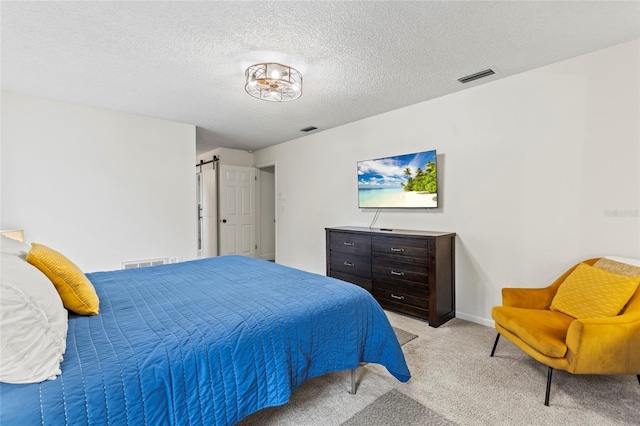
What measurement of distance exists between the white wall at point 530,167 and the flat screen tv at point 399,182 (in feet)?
0.45

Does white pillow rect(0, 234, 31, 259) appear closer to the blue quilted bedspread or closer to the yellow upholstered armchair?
the blue quilted bedspread

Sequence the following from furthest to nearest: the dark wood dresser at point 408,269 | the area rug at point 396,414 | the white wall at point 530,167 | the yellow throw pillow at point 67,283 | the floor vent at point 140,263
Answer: the floor vent at point 140,263
the dark wood dresser at point 408,269
the white wall at point 530,167
the area rug at point 396,414
the yellow throw pillow at point 67,283

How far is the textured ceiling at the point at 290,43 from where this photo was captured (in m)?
1.90

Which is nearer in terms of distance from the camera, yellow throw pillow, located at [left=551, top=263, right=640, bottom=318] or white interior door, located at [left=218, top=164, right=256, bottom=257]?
yellow throw pillow, located at [left=551, top=263, right=640, bottom=318]

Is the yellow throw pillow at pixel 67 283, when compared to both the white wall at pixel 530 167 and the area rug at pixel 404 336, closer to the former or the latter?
the area rug at pixel 404 336

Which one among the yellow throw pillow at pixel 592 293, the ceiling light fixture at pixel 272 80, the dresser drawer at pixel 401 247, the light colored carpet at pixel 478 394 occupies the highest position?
the ceiling light fixture at pixel 272 80

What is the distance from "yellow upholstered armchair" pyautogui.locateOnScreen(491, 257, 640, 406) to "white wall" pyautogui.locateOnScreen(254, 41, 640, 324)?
38 centimetres

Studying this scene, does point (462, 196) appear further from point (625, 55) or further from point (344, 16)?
point (344, 16)

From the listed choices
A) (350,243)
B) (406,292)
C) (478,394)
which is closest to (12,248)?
(478,394)

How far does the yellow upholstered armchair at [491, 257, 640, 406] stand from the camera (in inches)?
67.7

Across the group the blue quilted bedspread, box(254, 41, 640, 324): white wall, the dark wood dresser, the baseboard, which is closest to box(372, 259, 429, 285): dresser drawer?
Answer: the dark wood dresser

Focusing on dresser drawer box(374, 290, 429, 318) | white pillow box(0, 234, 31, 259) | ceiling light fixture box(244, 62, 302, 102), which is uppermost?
ceiling light fixture box(244, 62, 302, 102)

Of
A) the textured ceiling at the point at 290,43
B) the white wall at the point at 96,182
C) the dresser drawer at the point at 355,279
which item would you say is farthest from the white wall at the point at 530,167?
the white wall at the point at 96,182

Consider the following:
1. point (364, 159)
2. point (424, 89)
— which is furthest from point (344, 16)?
point (364, 159)
